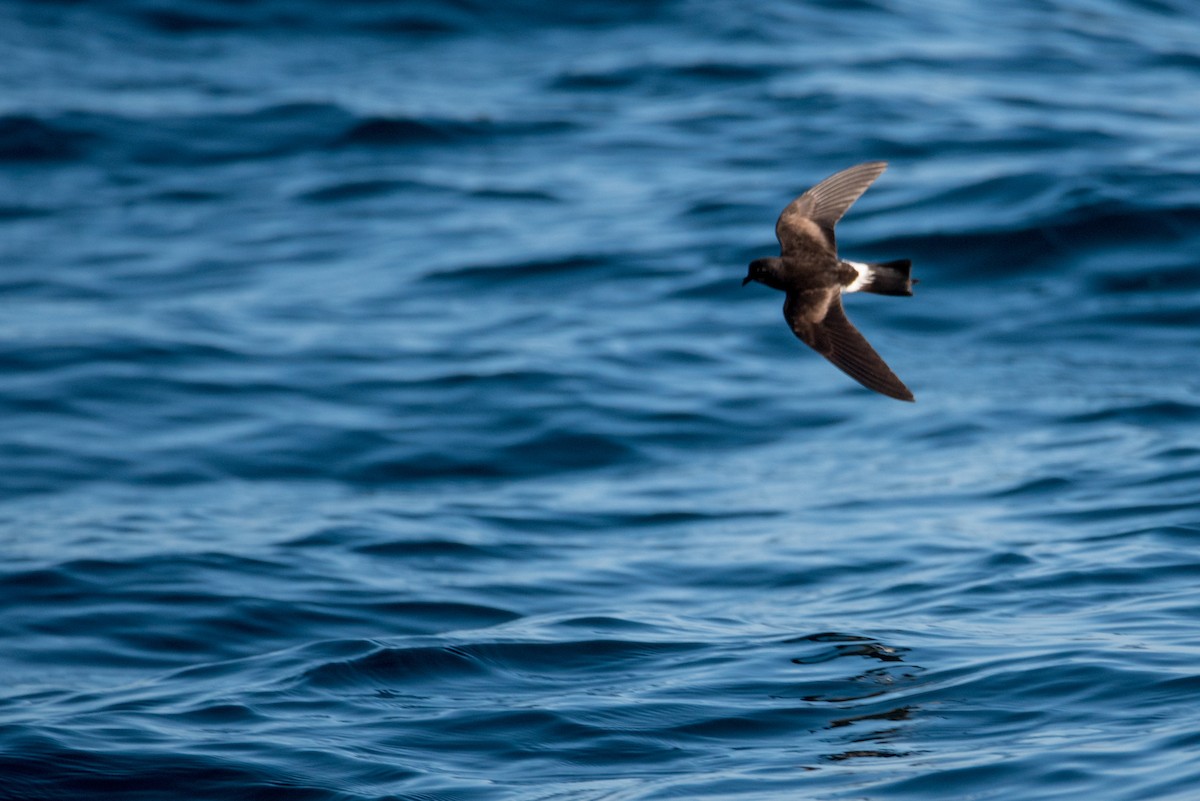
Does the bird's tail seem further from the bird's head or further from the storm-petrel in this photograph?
the bird's head

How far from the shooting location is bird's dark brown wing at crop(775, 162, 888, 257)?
6.80m

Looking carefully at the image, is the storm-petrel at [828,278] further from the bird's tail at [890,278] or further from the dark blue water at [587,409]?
the dark blue water at [587,409]

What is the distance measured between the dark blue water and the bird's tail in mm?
1392

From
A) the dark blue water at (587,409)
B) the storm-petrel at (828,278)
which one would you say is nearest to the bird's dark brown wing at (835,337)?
the storm-petrel at (828,278)

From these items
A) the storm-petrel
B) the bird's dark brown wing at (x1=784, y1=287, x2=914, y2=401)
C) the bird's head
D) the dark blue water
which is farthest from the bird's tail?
the dark blue water

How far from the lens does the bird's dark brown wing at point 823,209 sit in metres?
6.80

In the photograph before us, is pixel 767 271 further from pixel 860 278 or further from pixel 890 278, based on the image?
pixel 890 278

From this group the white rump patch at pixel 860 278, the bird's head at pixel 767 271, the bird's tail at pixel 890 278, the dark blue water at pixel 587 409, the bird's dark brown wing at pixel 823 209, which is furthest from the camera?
the bird's dark brown wing at pixel 823 209

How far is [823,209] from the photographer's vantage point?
6938mm

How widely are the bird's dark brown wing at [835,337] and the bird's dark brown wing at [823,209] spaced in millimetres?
414

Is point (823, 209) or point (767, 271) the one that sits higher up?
point (823, 209)

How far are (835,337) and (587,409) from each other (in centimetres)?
393

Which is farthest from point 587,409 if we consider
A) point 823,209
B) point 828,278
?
point 828,278

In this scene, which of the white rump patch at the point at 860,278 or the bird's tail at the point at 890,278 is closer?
the bird's tail at the point at 890,278
